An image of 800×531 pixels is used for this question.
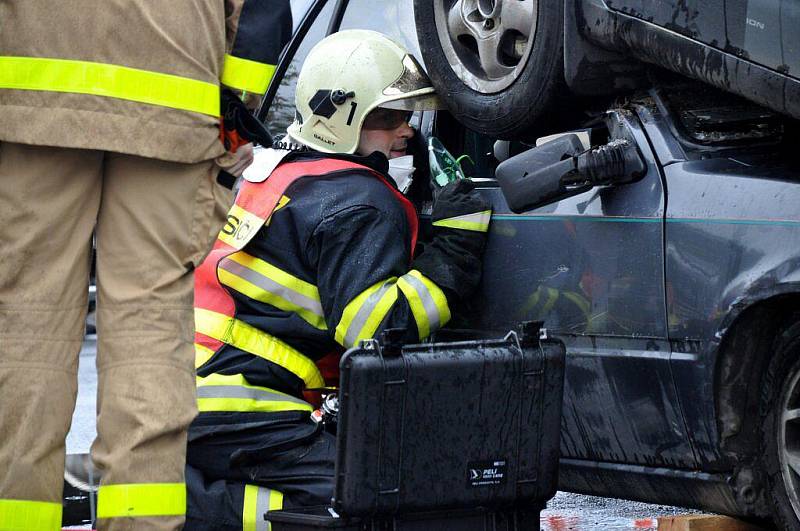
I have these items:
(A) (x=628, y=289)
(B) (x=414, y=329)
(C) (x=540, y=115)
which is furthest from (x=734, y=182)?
(B) (x=414, y=329)

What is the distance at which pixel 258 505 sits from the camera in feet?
12.7

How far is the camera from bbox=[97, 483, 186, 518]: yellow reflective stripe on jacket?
309 cm

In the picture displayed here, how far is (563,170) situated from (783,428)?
2.76ft

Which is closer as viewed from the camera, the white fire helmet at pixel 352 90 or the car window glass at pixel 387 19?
the white fire helmet at pixel 352 90

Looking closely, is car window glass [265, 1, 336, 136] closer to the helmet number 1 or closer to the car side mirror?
the helmet number 1

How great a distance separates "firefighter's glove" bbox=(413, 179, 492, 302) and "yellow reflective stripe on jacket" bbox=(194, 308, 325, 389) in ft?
1.41

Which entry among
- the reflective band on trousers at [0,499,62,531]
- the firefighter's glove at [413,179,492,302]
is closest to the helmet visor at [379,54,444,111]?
the firefighter's glove at [413,179,492,302]

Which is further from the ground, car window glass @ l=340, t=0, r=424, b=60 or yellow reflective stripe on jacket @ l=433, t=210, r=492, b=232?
car window glass @ l=340, t=0, r=424, b=60

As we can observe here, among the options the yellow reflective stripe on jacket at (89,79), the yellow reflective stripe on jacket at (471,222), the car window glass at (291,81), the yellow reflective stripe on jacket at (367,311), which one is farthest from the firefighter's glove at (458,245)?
the car window glass at (291,81)

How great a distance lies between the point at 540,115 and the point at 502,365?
0.76 meters

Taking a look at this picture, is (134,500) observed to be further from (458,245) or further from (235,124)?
(458,245)

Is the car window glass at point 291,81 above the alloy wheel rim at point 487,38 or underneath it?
above

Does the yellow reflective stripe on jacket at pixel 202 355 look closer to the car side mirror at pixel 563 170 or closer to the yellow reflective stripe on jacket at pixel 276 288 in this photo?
the yellow reflective stripe on jacket at pixel 276 288

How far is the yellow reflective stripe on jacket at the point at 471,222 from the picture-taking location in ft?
13.0
